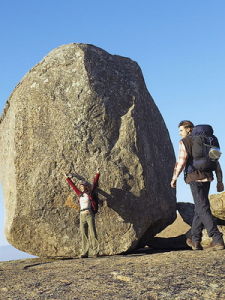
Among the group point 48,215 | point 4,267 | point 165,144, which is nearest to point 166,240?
point 165,144

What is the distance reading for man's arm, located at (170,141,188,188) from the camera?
9.17 meters

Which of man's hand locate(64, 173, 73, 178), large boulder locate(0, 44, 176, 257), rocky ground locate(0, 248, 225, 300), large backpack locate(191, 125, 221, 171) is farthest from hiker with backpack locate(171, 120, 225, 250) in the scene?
man's hand locate(64, 173, 73, 178)

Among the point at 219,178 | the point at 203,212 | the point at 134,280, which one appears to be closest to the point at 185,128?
the point at 219,178

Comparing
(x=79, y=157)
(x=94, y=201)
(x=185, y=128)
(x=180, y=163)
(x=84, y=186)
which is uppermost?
(x=185, y=128)

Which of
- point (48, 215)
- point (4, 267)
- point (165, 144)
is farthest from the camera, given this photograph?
point (165, 144)

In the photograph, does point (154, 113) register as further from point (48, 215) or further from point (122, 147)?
point (48, 215)

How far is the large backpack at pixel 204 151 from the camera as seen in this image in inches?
360

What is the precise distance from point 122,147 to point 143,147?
2.12ft

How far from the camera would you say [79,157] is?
38.3 feet

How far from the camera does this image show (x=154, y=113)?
13516mm

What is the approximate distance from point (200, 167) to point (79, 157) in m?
3.59

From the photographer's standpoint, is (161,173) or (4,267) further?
(161,173)

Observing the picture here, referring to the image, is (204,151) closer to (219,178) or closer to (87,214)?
(219,178)

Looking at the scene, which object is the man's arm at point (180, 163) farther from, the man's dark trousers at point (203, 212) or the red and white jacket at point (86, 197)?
the red and white jacket at point (86, 197)
